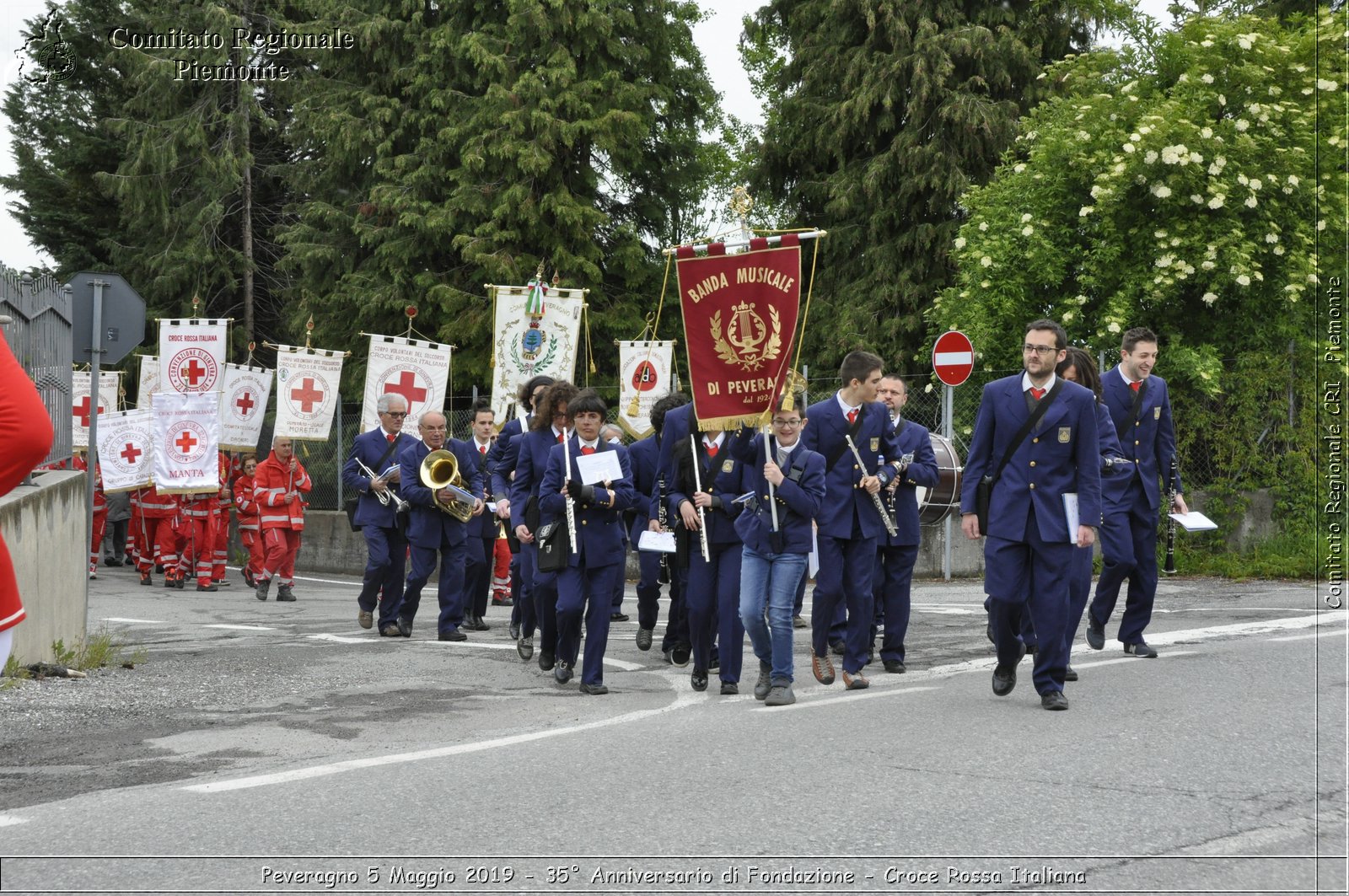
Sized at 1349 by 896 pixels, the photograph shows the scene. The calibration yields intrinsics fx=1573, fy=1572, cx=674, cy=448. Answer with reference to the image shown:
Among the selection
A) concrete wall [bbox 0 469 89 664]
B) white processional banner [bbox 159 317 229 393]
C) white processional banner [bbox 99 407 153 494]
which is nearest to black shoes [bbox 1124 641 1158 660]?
concrete wall [bbox 0 469 89 664]

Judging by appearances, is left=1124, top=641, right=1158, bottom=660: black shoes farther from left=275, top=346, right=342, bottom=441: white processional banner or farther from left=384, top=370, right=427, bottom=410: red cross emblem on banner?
left=275, top=346, right=342, bottom=441: white processional banner

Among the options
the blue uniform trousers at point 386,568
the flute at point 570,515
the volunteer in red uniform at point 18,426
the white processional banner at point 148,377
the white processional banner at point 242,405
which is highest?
the white processional banner at point 148,377

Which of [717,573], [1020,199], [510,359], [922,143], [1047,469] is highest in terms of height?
[922,143]

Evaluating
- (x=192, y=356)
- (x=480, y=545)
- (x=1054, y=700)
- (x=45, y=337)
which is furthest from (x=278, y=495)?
(x=1054, y=700)

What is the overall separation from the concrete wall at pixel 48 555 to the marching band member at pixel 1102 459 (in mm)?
5988

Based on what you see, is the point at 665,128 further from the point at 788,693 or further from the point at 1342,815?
the point at 1342,815

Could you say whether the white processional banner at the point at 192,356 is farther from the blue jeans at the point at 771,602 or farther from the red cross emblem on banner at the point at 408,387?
the blue jeans at the point at 771,602

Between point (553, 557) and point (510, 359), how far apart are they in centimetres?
897

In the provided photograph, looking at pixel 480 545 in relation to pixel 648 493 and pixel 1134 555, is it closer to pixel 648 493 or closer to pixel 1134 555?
pixel 648 493

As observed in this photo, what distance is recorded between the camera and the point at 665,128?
107 ft

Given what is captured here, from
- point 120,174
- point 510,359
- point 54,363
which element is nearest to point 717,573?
point 54,363

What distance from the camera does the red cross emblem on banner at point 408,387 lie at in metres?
19.6

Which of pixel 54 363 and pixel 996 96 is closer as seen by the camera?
pixel 54 363

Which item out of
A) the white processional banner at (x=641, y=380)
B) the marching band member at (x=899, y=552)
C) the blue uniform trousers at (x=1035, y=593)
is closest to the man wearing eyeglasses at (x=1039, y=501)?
the blue uniform trousers at (x=1035, y=593)
